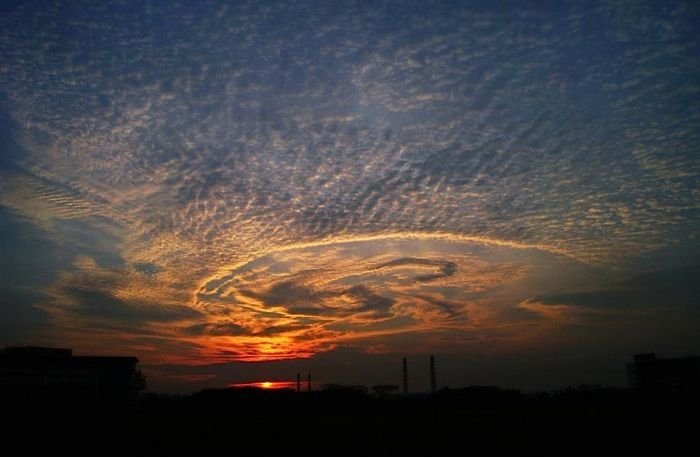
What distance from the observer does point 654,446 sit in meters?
20.5

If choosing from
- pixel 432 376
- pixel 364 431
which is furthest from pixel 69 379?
pixel 432 376

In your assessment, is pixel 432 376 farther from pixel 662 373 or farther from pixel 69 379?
pixel 69 379

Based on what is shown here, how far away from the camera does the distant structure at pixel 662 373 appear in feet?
175

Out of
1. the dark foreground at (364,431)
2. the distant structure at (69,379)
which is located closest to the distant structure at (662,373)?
the dark foreground at (364,431)

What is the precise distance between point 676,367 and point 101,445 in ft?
201

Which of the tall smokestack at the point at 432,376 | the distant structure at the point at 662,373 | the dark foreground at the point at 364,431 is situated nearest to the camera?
the dark foreground at the point at 364,431

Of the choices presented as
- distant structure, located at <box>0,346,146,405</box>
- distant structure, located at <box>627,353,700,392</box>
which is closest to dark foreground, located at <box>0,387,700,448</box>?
distant structure, located at <box>0,346,146,405</box>

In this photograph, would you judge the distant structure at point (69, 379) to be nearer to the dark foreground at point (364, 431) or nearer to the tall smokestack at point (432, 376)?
the dark foreground at point (364, 431)

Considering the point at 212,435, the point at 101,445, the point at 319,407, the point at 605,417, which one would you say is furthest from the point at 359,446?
the point at 319,407

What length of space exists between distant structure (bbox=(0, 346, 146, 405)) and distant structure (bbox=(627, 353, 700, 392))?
52.8m

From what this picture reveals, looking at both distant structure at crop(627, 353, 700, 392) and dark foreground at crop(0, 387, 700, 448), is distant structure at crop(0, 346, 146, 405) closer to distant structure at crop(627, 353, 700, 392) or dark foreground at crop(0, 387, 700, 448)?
dark foreground at crop(0, 387, 700, 448)

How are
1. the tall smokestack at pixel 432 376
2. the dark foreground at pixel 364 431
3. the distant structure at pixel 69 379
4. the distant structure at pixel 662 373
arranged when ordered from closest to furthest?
the dark foreground at pixel 364 431 < the distant structure at pixel 69 379 < the distant structure at pixel 662 373 < the tall smokestack at pixel 432 376

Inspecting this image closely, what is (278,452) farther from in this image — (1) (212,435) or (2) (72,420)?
(2) (72,420)

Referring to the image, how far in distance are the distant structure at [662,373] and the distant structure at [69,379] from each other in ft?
173
